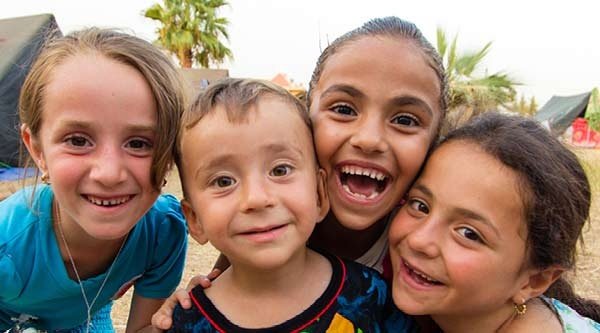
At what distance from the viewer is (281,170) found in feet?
4.49

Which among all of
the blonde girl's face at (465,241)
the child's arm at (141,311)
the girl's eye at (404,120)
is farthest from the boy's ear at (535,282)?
the child's arm at (141,311)

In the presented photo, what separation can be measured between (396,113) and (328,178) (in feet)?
0.98

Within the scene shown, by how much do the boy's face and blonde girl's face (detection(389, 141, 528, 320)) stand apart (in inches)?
13.4

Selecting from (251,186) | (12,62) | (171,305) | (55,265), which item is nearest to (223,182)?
(251,186)

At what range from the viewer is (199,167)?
4.43 feet

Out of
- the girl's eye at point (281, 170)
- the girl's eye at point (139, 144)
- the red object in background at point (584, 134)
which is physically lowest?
the red object in background at point (584, 134)

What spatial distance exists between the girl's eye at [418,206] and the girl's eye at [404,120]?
246mm

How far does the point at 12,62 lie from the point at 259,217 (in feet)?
26.5

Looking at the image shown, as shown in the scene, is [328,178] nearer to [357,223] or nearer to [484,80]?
[357,223]

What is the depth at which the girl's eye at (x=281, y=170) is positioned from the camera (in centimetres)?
135

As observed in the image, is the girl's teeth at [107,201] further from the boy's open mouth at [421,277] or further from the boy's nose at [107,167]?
the boy's open mouth at [421,277]

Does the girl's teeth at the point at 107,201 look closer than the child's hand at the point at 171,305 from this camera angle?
No

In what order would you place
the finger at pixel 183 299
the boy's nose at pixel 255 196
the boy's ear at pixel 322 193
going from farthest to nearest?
the boy's ear at pixel 322 193 → the finger at pixel 183 299 → the boy's nose at pixel 255 196

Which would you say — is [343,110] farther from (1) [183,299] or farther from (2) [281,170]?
(1) [183,299]
